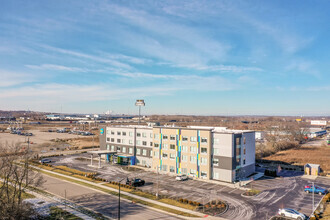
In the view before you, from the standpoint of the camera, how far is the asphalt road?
39.3m

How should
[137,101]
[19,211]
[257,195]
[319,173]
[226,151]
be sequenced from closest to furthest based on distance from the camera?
[19,211] < [257,195] < [226,151] < [319,173] < [137,101]

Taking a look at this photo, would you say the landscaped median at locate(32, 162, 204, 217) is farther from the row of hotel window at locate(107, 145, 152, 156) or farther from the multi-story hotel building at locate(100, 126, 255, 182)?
the row of hotel window at locate(107, 145, 152, 156)

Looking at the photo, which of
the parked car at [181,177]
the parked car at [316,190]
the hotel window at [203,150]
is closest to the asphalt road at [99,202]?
the parked car at [181,177]

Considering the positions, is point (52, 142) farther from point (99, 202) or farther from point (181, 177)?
point (99, 202)

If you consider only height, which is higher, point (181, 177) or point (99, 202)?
point (181, 177)

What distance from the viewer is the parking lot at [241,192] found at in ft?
138

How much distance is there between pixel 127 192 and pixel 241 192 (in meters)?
24.9

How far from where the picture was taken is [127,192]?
51344 millimetres

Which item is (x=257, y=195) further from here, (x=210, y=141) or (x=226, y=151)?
(x=210, y=141)

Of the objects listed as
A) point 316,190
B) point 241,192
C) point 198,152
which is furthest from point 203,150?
point 316,190

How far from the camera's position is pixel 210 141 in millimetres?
62688

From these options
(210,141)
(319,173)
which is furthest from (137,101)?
(319,173)

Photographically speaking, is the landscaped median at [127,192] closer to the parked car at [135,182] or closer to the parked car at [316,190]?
the parked car at [135,182]

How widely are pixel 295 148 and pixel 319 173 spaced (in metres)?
56.7
